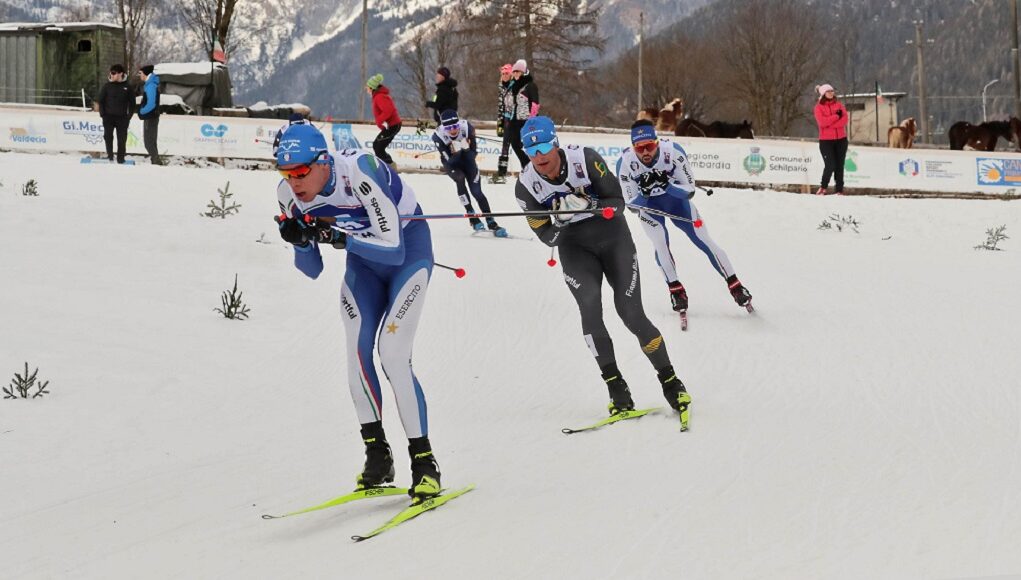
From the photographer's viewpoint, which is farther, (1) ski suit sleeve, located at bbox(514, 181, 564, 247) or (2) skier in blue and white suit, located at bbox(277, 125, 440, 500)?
(1) ski suit sleeve, located at bbox(514, 181, 564, 247)

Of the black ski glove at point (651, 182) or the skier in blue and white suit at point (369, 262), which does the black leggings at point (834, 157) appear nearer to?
the black ski glove at point (651, 182)

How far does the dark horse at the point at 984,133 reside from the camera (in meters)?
30.6

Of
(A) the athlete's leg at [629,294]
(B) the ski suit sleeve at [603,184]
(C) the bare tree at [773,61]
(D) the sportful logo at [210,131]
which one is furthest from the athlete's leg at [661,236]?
(C) the bare tree at [773,61]

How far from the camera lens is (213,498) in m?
6.15

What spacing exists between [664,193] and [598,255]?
120 inches

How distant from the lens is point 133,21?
54.1 metres

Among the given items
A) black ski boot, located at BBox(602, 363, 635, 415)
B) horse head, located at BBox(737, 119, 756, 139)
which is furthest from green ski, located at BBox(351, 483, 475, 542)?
horse head, located at BBox(737, 119, 756, 139)

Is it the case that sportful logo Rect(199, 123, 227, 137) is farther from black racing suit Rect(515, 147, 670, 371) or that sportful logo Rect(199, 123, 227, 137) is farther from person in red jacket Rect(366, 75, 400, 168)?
black racing suit Rect(515, 147, 670, 371)

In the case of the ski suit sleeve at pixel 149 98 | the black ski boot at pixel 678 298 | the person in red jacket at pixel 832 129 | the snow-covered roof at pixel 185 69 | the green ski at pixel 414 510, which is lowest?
the green ski at pixel 414 510

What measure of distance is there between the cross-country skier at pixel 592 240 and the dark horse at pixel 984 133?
2521 cm

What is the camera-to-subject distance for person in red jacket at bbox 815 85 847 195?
18875 millimetres

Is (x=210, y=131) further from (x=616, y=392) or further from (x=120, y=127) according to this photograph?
(x=616, y=392)

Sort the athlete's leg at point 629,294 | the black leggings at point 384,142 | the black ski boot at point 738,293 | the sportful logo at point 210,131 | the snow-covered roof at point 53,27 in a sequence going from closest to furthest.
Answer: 1. the athlete's leg at point 629,294
2. the black ski boot at point 738,293
3. the black leggings at point 384,142
4. the sportful logo at point 210,131
5. the snow-covered roof at point 53,27

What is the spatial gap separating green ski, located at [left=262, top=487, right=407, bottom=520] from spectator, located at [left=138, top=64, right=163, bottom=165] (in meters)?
14.7
